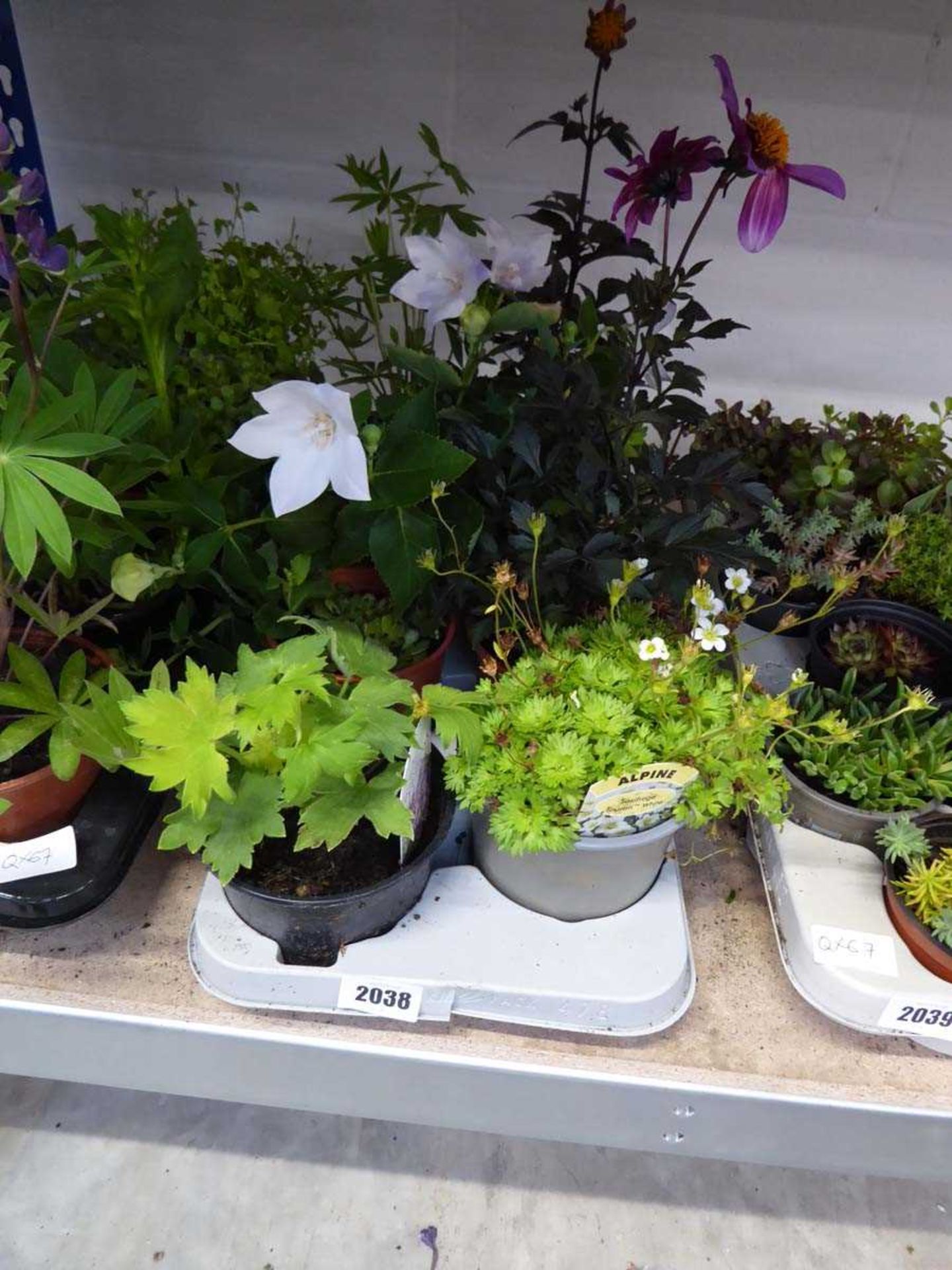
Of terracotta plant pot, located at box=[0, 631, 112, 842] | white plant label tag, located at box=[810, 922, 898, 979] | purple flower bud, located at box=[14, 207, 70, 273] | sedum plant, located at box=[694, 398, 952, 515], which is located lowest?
white plant label tag, located at box=[810, 922, 898, 979]

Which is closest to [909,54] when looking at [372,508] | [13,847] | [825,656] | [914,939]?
[825,656]

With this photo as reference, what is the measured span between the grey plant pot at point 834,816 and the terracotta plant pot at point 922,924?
22 mm

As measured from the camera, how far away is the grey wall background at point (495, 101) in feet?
3.92

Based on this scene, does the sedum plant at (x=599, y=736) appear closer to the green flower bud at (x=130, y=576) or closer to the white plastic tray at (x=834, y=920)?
the white plastic tray at (x=834, y=920)

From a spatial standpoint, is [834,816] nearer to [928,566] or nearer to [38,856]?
[928,566]

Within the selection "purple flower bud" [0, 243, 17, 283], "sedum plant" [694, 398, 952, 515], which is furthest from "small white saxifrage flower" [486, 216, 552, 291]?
"purple flower bud" [0, 243, 17, 283]

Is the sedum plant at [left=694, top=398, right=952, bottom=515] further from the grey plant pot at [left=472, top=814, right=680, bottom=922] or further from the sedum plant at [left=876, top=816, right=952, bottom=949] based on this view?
the grey plant pot at [left=472, top=814, right=680, bottom=922]

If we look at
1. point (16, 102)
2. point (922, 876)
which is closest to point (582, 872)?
point (922, 876)

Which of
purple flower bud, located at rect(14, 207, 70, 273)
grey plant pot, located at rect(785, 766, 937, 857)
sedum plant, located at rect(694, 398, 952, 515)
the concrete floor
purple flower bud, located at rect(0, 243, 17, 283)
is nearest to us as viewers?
purple flower bud, located at rect(0, 243, 17, 283)

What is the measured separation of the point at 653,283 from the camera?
89 cm

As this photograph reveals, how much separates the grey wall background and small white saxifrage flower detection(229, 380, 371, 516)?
0.77 meters

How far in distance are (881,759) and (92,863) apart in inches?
33.9

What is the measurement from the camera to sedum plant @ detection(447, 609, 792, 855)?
81 centimetres

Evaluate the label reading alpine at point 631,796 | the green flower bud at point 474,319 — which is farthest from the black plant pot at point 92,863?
the green flower bud at point 474,319
